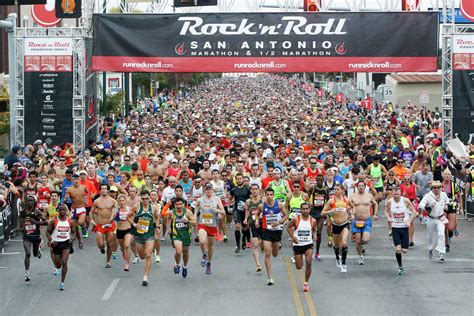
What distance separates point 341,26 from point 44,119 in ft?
28.3

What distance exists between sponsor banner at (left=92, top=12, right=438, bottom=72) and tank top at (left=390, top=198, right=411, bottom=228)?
11.4 meters

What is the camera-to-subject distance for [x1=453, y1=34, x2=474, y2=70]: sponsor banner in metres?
26.9

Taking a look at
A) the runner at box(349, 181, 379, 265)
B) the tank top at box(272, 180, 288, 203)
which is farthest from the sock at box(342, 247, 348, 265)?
the tank top at box(272, 180, 288, 203)

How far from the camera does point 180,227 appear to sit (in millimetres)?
16562

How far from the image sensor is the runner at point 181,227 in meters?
16.5

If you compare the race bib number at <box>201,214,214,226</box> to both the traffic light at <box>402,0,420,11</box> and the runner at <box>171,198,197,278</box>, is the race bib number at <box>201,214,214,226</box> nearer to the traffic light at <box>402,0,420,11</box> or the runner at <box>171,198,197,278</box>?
the runner at <box>171,198,197,278</box>

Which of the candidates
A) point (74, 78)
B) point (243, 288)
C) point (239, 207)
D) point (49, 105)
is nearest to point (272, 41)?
point (74, 78)

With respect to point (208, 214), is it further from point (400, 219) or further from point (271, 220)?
point (400, 219)

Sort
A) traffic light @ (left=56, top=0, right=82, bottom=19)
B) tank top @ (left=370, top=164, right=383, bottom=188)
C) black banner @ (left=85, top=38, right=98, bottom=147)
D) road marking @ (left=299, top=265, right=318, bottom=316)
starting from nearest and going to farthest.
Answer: road marking @ (left=299, top=265, right=318, bottom=316) < tank top @ (left=370, top=164, right=383, bottom=188) < traffic light @ (left=56, top=0, right=82, bottom=19) < black banner @ (left=85, top=38, right=98, bottom=147)

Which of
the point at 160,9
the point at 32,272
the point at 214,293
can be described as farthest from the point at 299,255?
the point at 160,9

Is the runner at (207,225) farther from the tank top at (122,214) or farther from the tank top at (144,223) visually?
the tank top at (122,214)

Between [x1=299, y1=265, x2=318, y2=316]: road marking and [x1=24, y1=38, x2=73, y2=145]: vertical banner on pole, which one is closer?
[x1=299, y1=265, x2=318, y2=316]: road marking

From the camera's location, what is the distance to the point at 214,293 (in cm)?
1530

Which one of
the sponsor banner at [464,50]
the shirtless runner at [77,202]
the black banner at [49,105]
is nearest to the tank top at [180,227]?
the shirtless runner at [77,202]
